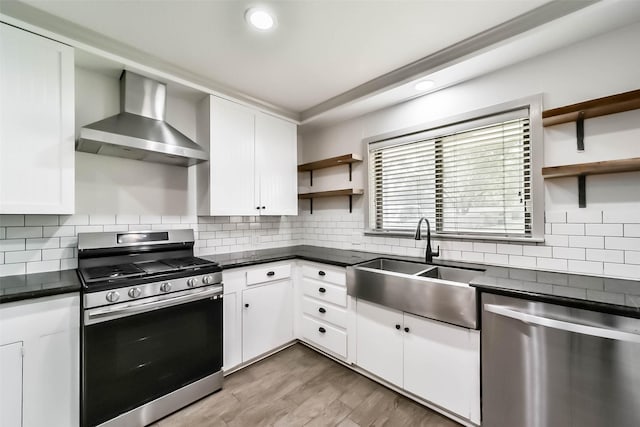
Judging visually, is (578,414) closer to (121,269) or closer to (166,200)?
(121,269)

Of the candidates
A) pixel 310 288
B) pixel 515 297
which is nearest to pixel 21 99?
pixel 310 288

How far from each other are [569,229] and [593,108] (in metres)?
0.75

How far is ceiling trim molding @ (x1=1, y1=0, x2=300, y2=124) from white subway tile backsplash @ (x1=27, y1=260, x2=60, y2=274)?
147 centimetres

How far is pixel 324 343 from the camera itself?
2461mm

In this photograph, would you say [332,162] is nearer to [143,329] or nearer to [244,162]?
[244,162]

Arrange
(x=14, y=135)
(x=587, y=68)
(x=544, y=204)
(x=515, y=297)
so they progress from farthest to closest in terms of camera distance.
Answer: (x=544, y=204) → (x=587, y=68) → (x=14, y=135) → (x=515, y=297)

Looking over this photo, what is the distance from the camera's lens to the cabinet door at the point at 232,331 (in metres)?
2.19

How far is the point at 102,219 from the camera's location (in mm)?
2051

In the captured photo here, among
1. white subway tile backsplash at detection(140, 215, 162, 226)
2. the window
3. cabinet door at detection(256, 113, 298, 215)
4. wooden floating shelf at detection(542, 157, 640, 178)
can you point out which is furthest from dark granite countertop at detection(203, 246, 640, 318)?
white subway tile backsplash at detection(140, 215, 162, 226)

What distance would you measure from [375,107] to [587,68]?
5.03ft

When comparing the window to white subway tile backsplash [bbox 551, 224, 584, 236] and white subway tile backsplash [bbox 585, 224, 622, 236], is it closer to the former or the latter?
white subway tile backsplash [bbox 551, 224, 584, 236]

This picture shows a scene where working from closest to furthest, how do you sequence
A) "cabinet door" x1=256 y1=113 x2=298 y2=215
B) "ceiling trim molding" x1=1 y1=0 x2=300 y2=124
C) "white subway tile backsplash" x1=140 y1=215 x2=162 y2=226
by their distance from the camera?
"ceiling trim molding" x1=1 y1=0 x2=300 y2=124 < "white subway tile backsplash" x1=140 y1=215 x2=162 y2=226 < "cabinet door" x1=256 y1=113 x2=298 y2=215

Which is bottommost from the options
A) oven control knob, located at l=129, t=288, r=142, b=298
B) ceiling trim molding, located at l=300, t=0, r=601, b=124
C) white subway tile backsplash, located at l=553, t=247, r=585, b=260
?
oven control knob, located at l=129, t=288, r=142, b=298

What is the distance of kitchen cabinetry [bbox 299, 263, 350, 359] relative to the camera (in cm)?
231
